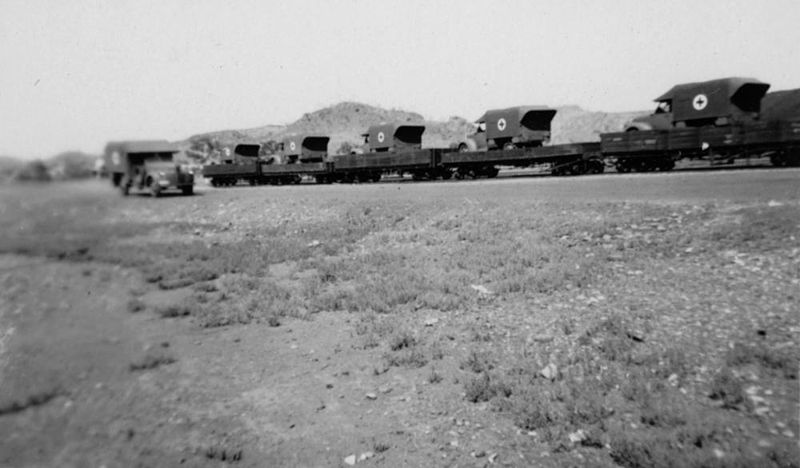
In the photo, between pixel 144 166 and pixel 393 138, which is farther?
pixel 393 138

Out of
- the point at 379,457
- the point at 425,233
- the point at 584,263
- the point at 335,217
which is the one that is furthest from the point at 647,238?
the point at 335,217

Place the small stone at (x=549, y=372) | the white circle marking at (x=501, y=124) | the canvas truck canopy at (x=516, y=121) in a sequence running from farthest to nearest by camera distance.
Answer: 1. the white circle marking at (x=501, y=124)
2. the canvas truck canopy at (x=516, y=121)
3. the small stone at (x=549, y=372)

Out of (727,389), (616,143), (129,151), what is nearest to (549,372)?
(727,389)

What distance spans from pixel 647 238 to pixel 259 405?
7108 mm

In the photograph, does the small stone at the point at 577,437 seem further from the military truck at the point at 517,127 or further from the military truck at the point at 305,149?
the military truck at the point at 305,149

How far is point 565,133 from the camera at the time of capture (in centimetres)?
6819

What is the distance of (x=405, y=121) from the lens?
8950cm

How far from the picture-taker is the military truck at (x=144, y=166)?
2596mm

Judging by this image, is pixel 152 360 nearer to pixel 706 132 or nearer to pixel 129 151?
pixel 129 151

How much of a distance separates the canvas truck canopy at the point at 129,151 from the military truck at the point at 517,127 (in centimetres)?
2195

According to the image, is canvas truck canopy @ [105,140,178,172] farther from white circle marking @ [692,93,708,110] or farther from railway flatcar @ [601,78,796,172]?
white circle marking @ [692,93,708,110]

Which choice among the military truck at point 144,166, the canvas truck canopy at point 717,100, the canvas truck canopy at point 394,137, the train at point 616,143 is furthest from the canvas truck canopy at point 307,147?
the military truck at point 144,166

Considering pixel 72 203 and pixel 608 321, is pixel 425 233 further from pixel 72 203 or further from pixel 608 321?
pixel 72 203

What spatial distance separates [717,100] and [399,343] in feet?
61.2
